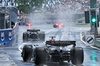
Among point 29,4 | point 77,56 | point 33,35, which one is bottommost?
point 77,56

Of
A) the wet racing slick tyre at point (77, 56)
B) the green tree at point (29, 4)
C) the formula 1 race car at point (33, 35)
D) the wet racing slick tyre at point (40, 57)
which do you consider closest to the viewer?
the wet racing slick tyre at point (40, 57)

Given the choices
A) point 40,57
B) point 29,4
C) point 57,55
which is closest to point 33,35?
point 57,55

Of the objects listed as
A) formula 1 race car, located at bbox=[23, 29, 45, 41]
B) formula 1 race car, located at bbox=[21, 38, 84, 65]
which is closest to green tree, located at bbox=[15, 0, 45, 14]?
formula 1 race car, located at bbox=[23, 29, 45, 41]

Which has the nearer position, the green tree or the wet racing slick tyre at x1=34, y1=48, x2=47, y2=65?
the wet racing slick tyre at x1=34, y1=48, x2=47, y2=65

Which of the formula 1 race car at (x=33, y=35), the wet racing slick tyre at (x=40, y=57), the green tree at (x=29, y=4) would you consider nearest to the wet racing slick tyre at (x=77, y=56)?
the wet racing slick tyre at (x=40, y=57)

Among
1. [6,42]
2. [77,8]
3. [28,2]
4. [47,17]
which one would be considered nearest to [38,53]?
[6,42]

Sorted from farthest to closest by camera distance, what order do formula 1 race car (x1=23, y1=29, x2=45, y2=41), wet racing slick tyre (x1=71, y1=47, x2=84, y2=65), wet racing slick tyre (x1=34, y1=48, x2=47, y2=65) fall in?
formula 1 race car (x1=23, y1=29, x2=45, y2=41), wet racing slick tyre (x1=71, y1=47, x2=84, y2=65), wet racing slick tyre (x1=34, y1=48, x2=47, y2=65)

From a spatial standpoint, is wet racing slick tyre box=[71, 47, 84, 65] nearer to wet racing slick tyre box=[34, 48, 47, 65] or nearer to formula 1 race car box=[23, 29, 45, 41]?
wet racing slick tyre box=[34, 48, 47, 65]

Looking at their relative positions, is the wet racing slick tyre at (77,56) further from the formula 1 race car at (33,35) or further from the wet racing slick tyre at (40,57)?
the formula 1 race car at (33,35)

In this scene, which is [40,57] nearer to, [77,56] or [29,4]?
[77,56]

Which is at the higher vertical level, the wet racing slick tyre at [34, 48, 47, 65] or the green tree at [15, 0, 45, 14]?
the green tree at [15, 0, 45, 14]

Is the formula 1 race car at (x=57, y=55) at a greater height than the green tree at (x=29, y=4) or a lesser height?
lesser

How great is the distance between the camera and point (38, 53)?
14898 millimetres

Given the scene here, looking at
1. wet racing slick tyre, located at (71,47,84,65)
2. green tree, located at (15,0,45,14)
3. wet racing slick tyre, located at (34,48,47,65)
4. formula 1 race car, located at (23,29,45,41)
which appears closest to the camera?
wet racing slick tyre, located at (34,48,47,65)
